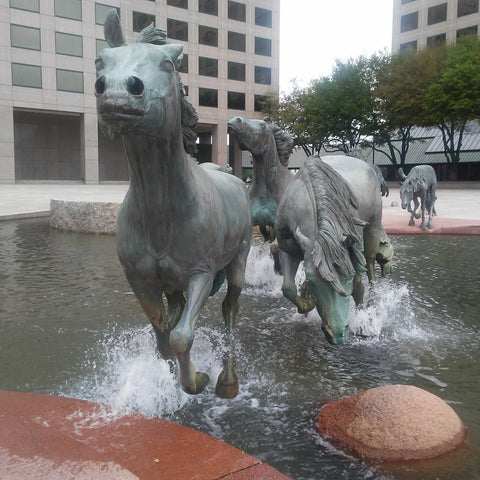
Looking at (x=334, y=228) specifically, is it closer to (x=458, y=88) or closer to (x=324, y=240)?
(x=324, y=240)

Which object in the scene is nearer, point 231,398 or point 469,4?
point 231,398

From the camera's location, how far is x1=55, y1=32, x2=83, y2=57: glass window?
41.5 meters

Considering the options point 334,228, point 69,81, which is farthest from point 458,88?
point 334,228

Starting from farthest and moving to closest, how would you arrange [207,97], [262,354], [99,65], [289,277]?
[207,97], [262,354], [289,277], [99,65]

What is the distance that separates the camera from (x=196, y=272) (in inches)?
125

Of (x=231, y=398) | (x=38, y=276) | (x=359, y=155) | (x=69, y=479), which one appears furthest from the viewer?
(x=359, y=155)

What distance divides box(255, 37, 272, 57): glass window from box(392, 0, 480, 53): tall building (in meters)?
14.2

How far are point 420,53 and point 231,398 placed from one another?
44.0m

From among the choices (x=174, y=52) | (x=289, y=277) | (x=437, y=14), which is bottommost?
(x=289, y=277)

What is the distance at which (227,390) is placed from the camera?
382 centimetres

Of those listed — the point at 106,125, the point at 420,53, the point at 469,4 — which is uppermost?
the point at 469,4

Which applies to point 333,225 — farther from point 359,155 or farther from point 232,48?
point 232,48

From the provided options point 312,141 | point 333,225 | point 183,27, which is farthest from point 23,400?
point 183,27

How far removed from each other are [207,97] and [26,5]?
695 inches
